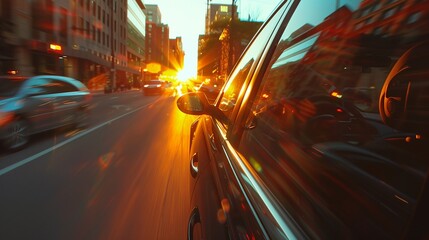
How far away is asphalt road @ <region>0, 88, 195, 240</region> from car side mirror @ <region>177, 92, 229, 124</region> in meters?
1.07

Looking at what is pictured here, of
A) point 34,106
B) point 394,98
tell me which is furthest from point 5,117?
point 394,98

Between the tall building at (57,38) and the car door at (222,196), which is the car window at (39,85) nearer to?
the car door at (222,196)

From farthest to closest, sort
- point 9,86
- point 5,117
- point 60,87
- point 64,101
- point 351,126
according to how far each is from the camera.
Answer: point 60,87 → point 64,101 → point 9,86 → point 5,117 → point 351,126

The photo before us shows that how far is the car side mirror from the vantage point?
280cm

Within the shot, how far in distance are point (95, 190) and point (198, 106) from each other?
267cm

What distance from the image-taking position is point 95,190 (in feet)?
16.9

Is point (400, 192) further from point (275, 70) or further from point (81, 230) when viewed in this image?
point (81, 230)

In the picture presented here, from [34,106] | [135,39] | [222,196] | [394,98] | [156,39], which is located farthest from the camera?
[156,39]

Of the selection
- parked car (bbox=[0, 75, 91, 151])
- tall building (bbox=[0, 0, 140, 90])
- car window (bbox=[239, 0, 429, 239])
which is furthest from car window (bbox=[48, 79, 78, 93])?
tall building (bbox=[0, 0, 140, 90])

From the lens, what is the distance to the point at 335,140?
Answer: 1.38 metres

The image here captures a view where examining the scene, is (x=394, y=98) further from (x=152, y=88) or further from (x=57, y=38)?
(x=57, y=38)

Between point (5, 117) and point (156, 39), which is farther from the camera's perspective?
point (156, 39)

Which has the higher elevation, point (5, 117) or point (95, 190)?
point (5, 117)

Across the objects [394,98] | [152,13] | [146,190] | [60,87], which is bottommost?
[146,190]
